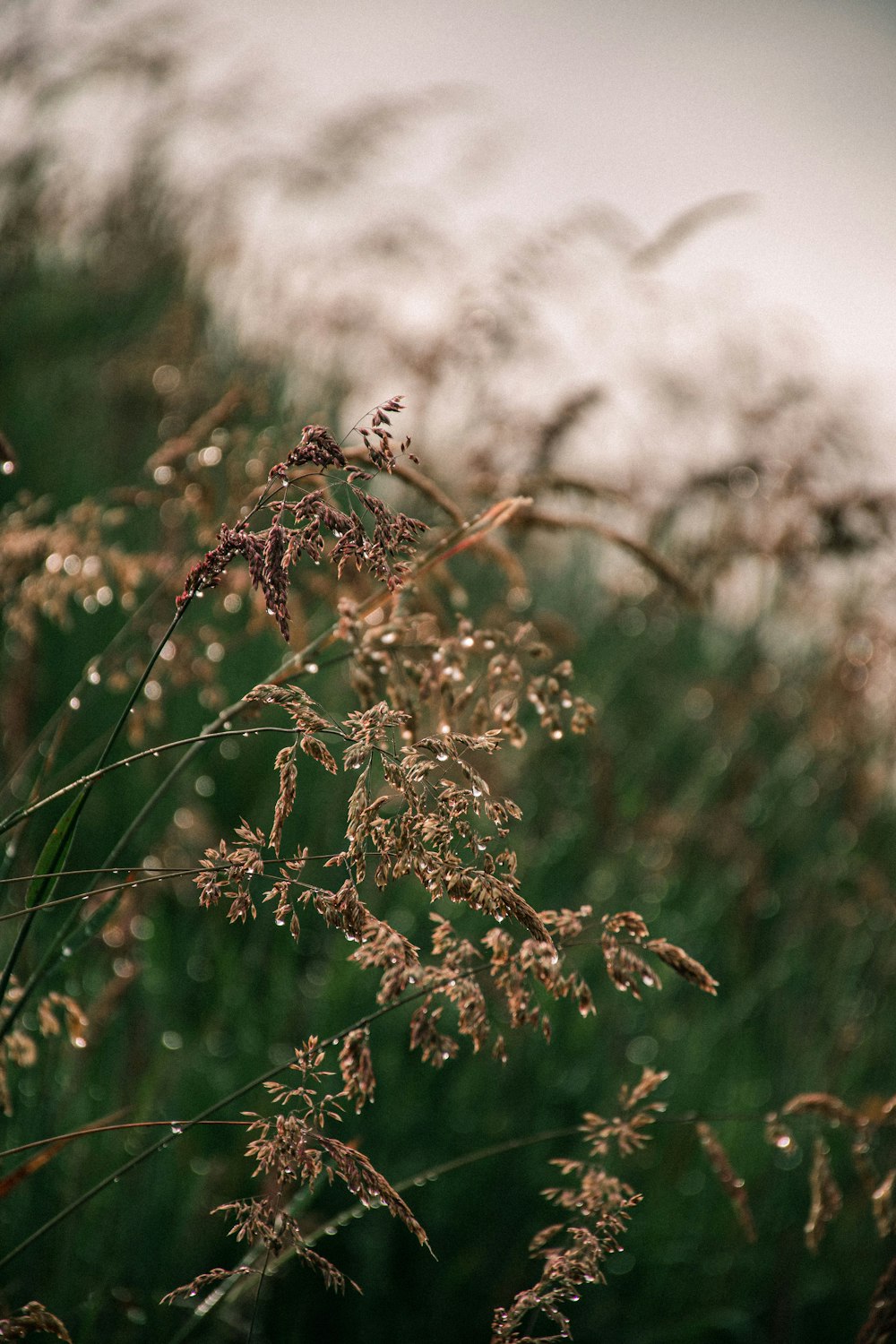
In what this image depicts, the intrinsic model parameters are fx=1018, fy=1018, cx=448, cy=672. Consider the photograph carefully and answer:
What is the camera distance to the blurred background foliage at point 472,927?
161 cm

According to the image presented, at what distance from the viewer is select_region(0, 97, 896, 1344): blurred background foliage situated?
1607 mm

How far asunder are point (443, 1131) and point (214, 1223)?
47 cm

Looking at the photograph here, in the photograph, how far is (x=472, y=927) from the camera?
7.82 ft

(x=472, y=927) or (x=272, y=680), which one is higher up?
(x=272, y=680)

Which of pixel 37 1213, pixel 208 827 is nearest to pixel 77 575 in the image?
pixel 37 1213

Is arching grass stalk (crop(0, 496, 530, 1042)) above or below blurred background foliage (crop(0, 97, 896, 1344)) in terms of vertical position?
above

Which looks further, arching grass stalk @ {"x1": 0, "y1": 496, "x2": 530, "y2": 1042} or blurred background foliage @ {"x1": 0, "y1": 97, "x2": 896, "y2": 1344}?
blurred background foliage @ {"x1": 0, "y1": 97, "x2": 896, "y2": 1344}

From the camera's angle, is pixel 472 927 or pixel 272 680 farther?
pixel 472 927

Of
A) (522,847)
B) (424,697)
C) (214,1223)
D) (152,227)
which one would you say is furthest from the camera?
(152,227)

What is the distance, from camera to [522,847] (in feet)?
8.87

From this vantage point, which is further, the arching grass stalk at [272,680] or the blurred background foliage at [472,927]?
the blurred background foliage at [472,927]

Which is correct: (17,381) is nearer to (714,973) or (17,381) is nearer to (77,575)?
(77,575)

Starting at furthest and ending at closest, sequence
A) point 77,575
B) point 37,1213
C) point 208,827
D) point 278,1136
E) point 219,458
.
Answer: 1. point 208,827
2. point 37,1213
3. point 219,458
4. point 77,575
5. point 278,1136

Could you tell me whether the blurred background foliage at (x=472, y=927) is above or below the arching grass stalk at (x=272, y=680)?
below
